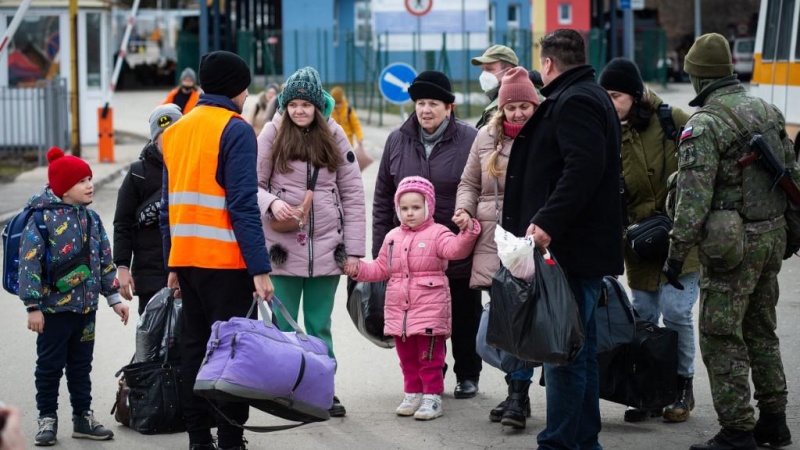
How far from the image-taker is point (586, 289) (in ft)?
18.4

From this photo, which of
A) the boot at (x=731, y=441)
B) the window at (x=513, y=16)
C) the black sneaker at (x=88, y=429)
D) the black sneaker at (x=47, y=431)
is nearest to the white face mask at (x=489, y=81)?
the boot at (x=731, y=441)

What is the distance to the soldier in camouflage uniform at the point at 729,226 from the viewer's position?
569 cm

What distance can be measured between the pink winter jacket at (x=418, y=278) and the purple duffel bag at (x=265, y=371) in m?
1.17

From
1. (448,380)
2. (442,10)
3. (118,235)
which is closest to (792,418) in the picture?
(448,380)

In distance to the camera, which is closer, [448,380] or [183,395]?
[183,395]

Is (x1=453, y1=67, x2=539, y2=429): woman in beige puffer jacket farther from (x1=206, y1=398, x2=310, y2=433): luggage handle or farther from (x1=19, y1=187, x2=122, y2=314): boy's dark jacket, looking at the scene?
(x1=19, y1=187, x2=122, y2=314): boy's dark jacket

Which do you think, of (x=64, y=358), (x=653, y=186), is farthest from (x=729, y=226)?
(x=64, y=358)

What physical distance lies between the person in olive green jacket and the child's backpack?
2.91 m

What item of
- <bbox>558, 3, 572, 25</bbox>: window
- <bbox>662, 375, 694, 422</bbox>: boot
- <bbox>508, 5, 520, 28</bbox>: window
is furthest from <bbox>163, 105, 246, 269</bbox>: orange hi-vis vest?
<bbox>508, 5, 520, 28</bbox>: window

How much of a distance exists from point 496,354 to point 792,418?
1.58 m

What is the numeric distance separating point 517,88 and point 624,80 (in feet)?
2.26

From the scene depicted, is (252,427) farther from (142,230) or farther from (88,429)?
(142,230)

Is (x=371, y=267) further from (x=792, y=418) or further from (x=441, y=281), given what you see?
(x=792, y=418)

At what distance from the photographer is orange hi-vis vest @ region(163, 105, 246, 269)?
5621mm
